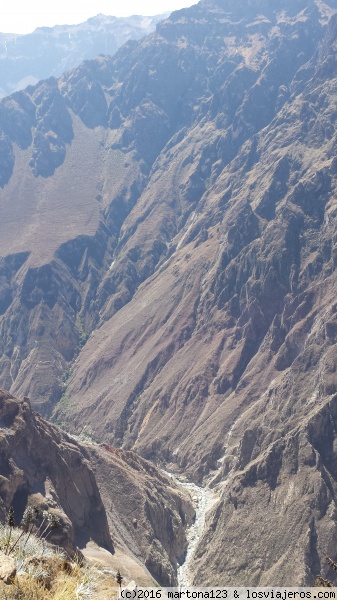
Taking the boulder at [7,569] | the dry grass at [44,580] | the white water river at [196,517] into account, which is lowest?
the white water river at [196,517]

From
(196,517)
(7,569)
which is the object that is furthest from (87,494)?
(7,569)

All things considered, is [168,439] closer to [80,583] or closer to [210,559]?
[210,559]

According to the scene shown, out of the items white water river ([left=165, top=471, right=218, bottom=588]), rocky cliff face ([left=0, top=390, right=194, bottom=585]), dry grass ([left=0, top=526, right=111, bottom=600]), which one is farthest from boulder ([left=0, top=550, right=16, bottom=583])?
white water river ([left=165, top=471, right=218, bottom=588])

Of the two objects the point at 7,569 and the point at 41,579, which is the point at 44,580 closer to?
the point at 41,579

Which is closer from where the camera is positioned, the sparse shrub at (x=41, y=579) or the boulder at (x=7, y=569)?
the sparse shrub at (x=41, y=579)

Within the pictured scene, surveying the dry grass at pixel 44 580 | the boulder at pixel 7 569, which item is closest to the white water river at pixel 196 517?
the dry grass at pixel 44 580

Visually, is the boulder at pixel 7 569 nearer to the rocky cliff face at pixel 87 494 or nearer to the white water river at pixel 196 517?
the rocky cliff face at pixel 87 494

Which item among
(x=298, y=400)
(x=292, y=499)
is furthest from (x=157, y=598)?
(x=298, y=400)

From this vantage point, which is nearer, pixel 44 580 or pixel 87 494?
pixel 44 580
